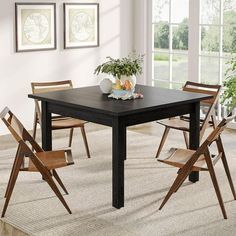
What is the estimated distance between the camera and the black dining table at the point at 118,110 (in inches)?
208

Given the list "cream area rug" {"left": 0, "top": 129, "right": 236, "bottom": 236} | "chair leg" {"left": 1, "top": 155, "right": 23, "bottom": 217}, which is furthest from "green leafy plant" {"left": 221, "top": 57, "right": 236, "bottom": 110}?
"chair leg" {"left": 1, "top": 155, "right": 23, "bottom": 217}

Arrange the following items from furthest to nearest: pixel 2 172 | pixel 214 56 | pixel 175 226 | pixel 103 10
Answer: pixel 103 10, pixel 214 56, pixel 2 172, pixel 175 226

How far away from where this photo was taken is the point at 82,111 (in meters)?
5.62

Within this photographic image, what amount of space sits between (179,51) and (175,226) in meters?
4.52

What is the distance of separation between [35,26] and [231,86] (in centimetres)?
276

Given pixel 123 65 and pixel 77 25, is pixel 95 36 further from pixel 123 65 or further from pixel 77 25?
pixel 123 65

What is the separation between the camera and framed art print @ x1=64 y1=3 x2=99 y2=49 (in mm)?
8633

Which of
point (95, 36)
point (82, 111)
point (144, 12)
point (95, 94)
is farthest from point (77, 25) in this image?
point (82, 111)

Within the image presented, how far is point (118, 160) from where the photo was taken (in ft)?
17.4

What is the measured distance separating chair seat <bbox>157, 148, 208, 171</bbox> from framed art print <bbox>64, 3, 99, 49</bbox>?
A: 364 centimetres

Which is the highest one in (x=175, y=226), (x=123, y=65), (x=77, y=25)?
(x=77, y=25)

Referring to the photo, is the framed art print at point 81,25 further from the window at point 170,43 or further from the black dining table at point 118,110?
the black dining table at point 118,110

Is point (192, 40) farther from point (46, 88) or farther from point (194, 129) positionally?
point (194, 129)

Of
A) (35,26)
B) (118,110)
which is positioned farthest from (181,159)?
(35,26)
